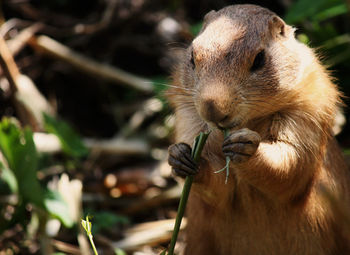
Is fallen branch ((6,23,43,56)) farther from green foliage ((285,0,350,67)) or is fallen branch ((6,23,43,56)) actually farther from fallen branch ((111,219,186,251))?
green foliage ((285,0,350,67))

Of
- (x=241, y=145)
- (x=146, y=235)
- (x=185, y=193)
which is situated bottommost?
(x=146, y=235)

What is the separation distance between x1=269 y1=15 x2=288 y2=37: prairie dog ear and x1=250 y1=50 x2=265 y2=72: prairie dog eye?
0.99 feet

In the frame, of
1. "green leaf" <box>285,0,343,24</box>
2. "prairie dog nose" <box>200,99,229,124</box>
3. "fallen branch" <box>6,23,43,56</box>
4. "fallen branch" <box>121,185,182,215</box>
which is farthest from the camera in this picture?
"fallen branch" <box>6,23,43,56</box>

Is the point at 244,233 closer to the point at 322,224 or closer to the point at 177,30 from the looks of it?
the point at 322,224

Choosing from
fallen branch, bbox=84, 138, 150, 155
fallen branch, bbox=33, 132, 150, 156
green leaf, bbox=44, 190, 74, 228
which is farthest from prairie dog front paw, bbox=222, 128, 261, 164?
fallen branch, bbox=84, 138, 150, 155

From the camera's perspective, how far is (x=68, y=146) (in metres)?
5.12

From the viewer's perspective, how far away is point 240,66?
3.15m

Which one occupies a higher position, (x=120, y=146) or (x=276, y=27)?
(x=276, y=27)

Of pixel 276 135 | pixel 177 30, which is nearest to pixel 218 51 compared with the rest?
pixel 276 135

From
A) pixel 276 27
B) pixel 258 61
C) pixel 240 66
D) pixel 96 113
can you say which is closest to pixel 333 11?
pixel 276 27

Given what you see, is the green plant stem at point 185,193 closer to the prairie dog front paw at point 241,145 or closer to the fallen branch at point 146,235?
the prairie dog front paw at point 241,145

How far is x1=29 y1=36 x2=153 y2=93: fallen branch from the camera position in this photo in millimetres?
6188

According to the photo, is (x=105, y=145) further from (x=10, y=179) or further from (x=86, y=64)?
(x=10, y=179)

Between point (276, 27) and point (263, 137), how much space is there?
2.58 ft
